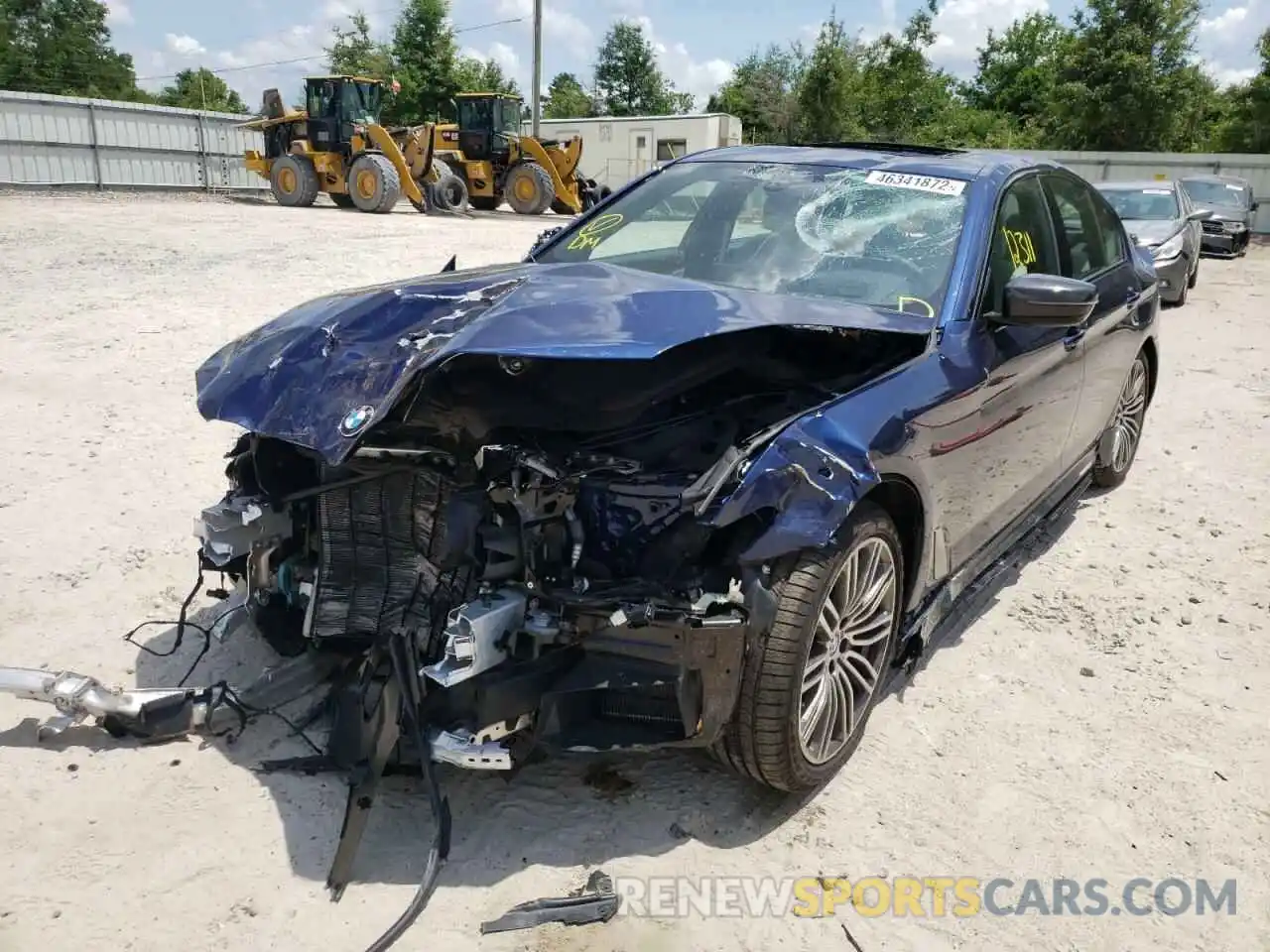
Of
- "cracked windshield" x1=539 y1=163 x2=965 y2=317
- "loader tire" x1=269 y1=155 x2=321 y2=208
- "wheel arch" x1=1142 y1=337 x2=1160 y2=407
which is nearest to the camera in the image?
"cracked windshield" x1=539 y1=163 x2=965 y2=317

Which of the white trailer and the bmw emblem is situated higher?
the white trailer

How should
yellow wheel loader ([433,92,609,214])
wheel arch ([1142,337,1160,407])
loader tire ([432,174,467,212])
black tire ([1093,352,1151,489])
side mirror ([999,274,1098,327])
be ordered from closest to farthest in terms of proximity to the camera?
side mirror ([999,274,1098,327]) → black tire ([1093,352,1151,489]) → wheel arch ([1142,337,1160,407]) → loader tire ([432,174,467,212]) → yellow wheel loader ([433,92,609,214])

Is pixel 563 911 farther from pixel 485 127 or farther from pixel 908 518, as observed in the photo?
pixel 485 127

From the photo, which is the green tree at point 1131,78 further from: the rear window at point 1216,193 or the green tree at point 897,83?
the rear window at point 1216,193

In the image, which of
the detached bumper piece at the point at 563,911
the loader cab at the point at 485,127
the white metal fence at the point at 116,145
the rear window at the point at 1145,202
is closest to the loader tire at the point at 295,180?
the loader cab at the point at 485,127

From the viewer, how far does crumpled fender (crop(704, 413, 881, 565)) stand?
244 cm

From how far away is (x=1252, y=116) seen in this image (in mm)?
28844

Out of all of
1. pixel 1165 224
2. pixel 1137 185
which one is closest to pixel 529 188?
pixel 1137 185

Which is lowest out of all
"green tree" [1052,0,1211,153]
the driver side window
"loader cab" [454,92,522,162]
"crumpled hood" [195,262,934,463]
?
"crumpled hood" [195,262,934,463]

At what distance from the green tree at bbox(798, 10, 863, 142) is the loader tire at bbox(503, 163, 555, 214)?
1457 centimetres

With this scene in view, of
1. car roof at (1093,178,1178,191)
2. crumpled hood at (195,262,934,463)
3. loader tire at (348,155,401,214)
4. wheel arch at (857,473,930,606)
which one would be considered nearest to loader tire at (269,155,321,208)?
loader tire at (348,155,401,214)

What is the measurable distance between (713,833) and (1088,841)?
1.04 metres

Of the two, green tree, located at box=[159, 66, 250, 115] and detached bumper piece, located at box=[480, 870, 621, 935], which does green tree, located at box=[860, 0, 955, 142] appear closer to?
detached bumper piece, located at box=[480, 870, 621, 935]

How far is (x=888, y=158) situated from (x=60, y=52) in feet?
218
